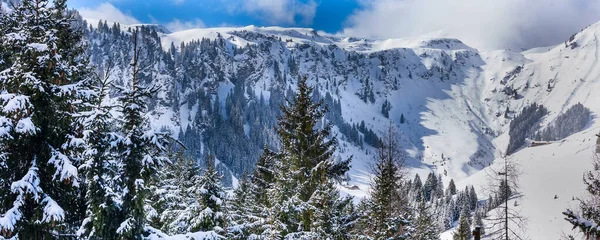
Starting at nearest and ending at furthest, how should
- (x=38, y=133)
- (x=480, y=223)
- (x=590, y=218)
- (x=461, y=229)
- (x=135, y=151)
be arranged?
1. (x=38, y=133)
2. (x=135, y=151)
3. (x=590, y=218)
4. (x=461, y=229)
5. (x=480, y=223)

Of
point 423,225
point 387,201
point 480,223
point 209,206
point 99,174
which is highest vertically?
point 480,223

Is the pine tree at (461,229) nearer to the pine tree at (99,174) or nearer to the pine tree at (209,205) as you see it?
the pine tree at (209,205)

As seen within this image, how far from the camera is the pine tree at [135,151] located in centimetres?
1081

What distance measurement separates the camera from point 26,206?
10258mm

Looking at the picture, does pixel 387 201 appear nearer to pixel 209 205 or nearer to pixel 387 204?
pixel 387 204

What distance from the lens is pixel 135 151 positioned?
1085 cm

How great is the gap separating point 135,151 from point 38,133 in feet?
8.51

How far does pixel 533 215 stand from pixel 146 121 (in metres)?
145

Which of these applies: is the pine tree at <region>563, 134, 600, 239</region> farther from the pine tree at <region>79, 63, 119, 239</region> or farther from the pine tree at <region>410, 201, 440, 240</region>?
the pine tree at <region>79, 63, 119, 239</region>

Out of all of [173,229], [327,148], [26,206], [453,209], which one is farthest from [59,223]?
[453,209]

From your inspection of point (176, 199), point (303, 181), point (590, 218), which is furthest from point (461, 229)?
point (176, 199)

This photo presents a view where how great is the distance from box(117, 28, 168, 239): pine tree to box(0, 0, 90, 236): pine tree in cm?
129

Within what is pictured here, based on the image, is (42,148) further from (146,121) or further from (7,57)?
(7,57)

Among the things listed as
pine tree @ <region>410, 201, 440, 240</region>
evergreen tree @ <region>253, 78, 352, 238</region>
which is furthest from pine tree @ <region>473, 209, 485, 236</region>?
evergreen tree @ <region>253, 78, 352, 238</region>
